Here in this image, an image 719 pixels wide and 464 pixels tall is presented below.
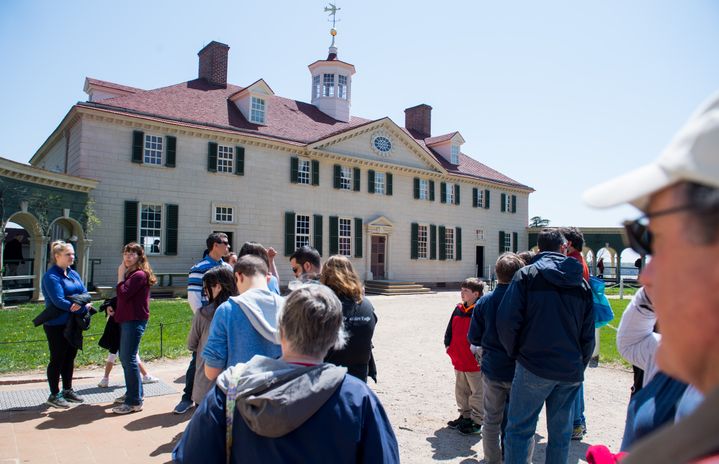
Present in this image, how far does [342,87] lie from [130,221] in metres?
16.2

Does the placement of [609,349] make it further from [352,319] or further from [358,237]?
[358,237]

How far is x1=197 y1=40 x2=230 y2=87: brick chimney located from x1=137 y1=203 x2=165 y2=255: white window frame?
937cm

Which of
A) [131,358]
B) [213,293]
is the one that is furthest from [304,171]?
[213,293]

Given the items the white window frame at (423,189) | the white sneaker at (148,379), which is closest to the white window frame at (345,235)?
the white window frame at (423,189)

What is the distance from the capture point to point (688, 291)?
0.86 metres

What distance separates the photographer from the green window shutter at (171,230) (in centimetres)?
2000

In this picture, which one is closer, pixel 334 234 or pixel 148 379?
pixel 148 379

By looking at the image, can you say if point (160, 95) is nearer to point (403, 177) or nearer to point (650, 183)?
point (403, 177)

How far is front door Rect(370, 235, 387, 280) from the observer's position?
90.0 feet

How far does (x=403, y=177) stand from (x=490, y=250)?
9.36 meters

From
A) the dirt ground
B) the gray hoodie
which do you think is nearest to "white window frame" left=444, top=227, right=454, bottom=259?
the dirt ground

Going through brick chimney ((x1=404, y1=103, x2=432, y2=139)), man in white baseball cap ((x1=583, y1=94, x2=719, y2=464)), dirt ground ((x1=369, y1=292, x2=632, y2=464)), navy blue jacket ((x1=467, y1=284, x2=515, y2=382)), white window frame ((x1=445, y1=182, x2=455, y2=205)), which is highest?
brick chimney ((x1=404, y1=103, x2=432, y2=139))

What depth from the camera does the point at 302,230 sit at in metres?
24.1

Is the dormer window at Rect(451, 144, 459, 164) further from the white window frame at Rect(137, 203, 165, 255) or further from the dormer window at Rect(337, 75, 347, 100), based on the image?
the white window frame at Rect(137, 203, 165, 255)
